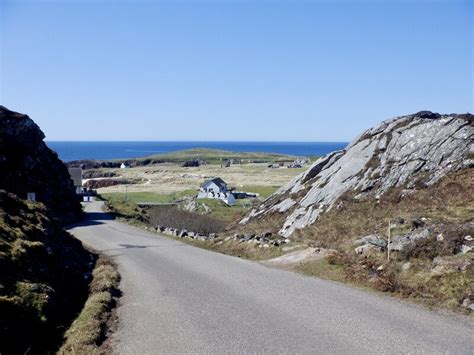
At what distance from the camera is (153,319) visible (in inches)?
495

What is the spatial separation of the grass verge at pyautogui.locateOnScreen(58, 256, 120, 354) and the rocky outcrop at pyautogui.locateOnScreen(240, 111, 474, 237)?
1384 cm

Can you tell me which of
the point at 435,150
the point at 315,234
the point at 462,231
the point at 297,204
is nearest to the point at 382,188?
the point at 435,150

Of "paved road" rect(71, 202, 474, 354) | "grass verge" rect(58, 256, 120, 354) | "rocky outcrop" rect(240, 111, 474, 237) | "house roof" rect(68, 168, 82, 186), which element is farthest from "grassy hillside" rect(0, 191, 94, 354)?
"house roof" rect(68, 168, 82, 186)

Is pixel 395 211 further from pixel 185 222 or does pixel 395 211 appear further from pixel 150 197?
pixel 150 197

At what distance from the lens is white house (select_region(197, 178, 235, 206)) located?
83912 millimetres

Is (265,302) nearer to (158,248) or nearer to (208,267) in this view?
(208,267)

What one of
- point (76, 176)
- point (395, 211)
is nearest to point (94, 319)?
point (395, 211)

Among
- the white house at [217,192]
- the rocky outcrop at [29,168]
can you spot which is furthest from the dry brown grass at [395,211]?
the white house at [217,192]

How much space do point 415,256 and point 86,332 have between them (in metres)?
10.4

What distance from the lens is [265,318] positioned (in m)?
12.2

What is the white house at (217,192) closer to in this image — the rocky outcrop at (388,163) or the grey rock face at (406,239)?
the rocky outcrop at (388,163)

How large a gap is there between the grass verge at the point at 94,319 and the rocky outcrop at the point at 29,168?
28392mm

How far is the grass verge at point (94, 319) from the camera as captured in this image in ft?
34.9

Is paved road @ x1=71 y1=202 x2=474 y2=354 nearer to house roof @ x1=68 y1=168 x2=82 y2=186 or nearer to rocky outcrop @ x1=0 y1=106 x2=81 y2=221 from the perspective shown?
rocky outcrop @ x1=0 y1=106 x2=81 y2=221
